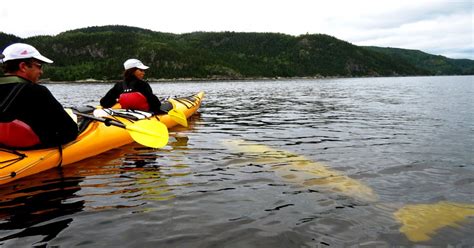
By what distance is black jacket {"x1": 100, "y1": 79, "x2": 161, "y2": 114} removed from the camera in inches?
410

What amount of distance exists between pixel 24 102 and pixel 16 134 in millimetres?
559

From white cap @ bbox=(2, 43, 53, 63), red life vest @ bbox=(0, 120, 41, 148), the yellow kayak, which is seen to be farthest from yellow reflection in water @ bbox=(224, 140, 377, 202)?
white cap @ bbox=(2, 43, 53, 63)

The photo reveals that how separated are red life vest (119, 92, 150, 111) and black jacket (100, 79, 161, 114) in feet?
0.47

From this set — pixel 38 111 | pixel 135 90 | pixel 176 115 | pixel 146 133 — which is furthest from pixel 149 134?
pixel 176 115

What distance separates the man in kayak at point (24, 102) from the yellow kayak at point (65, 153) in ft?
0.68

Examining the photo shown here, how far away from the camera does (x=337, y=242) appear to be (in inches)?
158

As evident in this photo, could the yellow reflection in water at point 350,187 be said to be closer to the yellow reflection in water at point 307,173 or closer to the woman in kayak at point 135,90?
the yellow reflection in water at point 307,173

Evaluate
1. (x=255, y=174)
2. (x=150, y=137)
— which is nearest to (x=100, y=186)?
(x=150, y=137)

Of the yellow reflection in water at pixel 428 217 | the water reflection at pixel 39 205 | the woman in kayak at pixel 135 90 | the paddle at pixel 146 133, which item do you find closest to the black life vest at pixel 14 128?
the water reflection at pixel 39 205

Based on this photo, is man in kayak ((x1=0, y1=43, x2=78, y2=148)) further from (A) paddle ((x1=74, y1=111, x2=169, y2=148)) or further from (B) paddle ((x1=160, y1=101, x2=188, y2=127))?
(B) paddle ((x1=160, y1=101, x2=188, y2=127))

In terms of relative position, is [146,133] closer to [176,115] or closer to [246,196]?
[246,196]

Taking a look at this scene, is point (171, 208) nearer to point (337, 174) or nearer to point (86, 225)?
point (86, 225)

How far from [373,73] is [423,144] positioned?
203510mm

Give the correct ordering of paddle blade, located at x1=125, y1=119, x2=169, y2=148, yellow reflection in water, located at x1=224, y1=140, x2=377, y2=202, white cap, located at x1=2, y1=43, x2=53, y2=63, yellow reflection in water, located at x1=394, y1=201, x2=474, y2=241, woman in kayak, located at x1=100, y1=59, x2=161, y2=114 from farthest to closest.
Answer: woman in kayak, located at x1=100, y1=59, x2=161, y2=114 < paddle blade, located at x1=125, y1=119, x2=169, y2=148 < yellow reflection in water, located at x1=224, y1=140, x2=377, y2=202 < white cap, located at x1=2, y1=43, x2=53, y2=63 < yellow reflection in water, located at x1=394, y1=201, x2=474, y2=241
